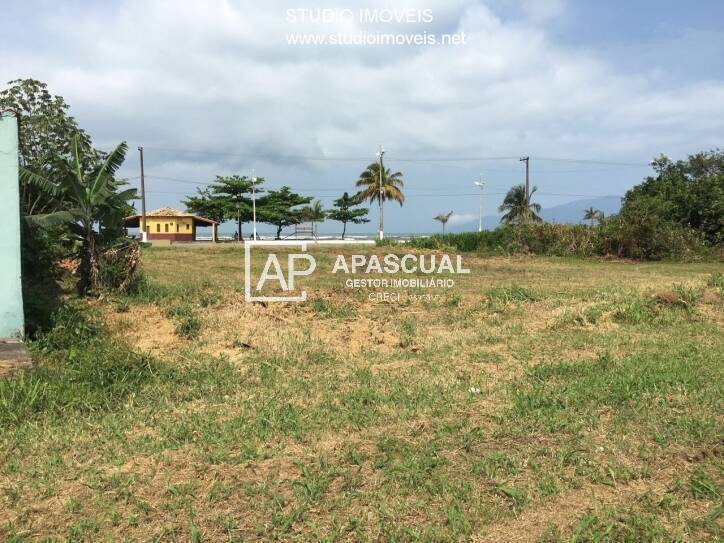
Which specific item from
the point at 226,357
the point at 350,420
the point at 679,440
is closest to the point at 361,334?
the point at 226,357

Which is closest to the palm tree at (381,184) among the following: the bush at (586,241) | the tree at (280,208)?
the tree at (280,208)

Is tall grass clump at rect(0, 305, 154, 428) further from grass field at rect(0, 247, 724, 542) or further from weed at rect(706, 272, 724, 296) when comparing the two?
weed at rect(706, 272, 724, 296)

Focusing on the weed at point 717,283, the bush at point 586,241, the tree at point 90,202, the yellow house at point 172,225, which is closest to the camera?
the tree at point 90,202

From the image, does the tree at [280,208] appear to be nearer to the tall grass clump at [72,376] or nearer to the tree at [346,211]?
the tree at [346,211]

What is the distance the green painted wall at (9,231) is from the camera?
16.5 feet

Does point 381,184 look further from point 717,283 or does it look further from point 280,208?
point 717,283

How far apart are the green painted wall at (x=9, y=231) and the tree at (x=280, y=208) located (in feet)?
124

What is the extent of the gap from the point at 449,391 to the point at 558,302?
4695 mm

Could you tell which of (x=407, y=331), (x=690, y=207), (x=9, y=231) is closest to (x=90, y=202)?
(x=9, y=231)

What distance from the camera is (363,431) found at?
3748 millimetres

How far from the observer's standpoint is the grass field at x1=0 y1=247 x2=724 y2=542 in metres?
2.68

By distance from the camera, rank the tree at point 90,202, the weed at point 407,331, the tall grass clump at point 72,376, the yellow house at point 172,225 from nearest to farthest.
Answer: the tall grass clump at point 72,376 < the weed at point 407,331 < the tree at point 90,202 < the yellow house at point 172,225

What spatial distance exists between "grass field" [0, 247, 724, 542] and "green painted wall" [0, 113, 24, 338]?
1.61 ft

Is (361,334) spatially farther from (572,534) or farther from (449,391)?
(572,534)
